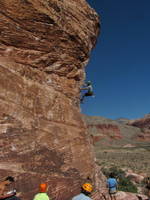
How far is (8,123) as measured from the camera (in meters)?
6.10

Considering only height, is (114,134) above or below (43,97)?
above

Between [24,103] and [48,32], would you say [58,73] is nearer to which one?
[48,32]

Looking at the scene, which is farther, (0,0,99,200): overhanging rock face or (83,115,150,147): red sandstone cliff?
(83,115,150,147): red sandstone cliff

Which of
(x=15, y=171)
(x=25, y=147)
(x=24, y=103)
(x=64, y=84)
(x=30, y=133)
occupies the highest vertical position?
(x=64, y=84)

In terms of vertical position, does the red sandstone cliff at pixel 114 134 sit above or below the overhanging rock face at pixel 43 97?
above

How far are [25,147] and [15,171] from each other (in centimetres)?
81

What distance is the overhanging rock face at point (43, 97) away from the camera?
20.2 ft

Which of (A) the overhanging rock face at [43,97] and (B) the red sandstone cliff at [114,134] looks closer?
(A) the overhanging rock face at [43,97]

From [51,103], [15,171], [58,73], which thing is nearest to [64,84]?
[58,73]

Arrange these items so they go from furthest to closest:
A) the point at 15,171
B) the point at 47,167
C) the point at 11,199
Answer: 1. the point at 47,167
2. the point at 15,171
3. the point at 11,199

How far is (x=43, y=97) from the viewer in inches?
300

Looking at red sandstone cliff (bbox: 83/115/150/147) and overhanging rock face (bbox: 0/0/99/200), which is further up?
red sandstone cliff (bbox: 83/115/150/147)

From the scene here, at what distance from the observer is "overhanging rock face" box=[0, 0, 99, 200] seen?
20.2 ft

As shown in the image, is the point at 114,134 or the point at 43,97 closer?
the point at 43,97
